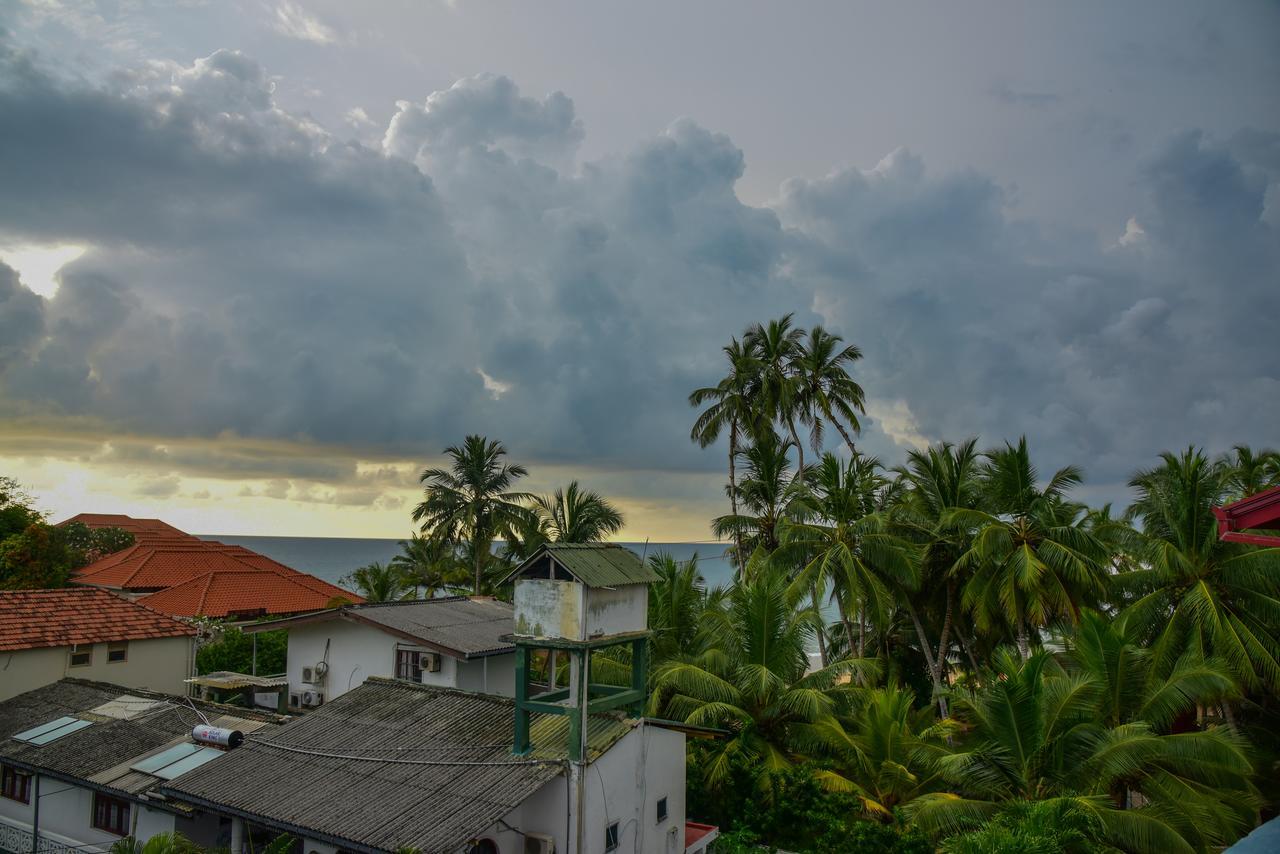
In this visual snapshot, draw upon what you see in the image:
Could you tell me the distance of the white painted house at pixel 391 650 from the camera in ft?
78.1

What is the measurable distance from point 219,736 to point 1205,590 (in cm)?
2485

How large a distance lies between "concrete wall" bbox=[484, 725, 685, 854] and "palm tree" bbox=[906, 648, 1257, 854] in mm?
5224

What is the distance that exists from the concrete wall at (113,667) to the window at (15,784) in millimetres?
3350

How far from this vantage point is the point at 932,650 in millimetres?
33531

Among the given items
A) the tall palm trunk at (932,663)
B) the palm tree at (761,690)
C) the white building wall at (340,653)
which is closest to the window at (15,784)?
the white building wall at (340,653)

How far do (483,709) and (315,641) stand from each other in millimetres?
9802

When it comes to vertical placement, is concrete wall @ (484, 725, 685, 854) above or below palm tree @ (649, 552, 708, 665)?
below

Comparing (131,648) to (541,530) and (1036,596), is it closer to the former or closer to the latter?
(541,530)

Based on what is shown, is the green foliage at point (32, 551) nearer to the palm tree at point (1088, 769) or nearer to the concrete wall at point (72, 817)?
the concrete wall at point (72, 817)

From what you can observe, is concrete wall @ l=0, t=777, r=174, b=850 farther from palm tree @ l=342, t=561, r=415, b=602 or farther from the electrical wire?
palm tree @ l=342, t=561, r=415, b=602

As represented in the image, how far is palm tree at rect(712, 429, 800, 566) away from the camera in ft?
117

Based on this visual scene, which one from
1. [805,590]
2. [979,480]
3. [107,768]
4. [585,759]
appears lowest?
[107,768]

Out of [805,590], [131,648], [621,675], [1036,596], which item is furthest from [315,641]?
[1036,596]

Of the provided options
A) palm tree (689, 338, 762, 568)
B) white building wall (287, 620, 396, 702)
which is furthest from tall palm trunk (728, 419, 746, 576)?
white building wall (287, 620, 396, 702)
